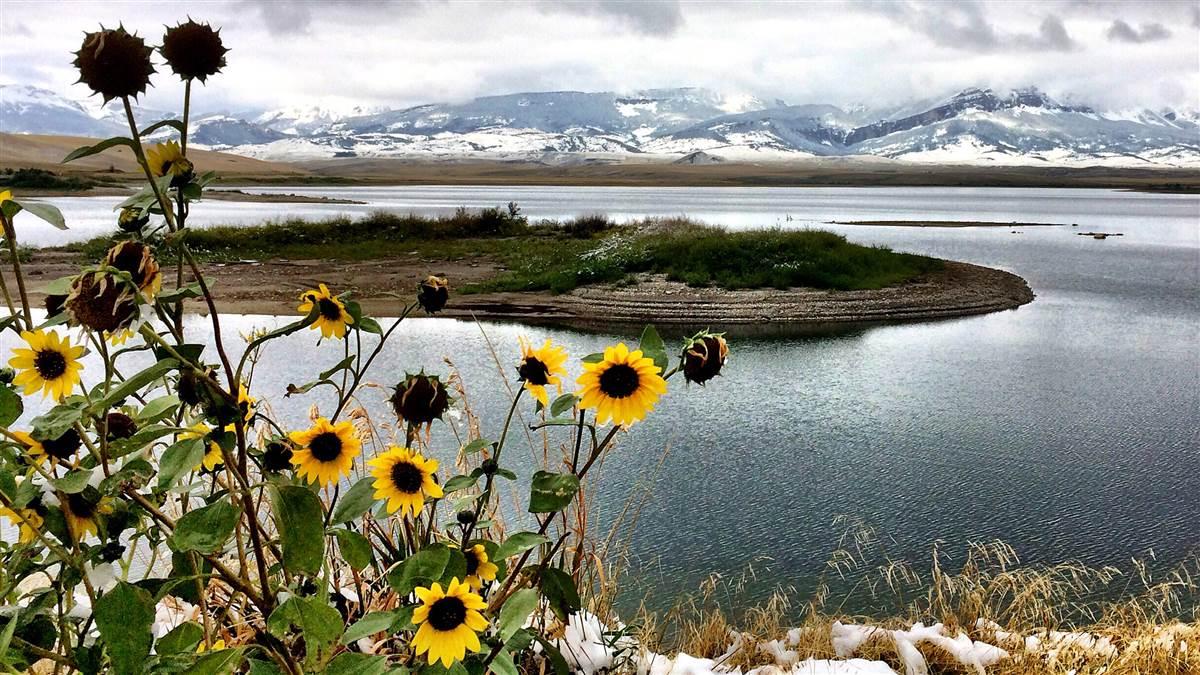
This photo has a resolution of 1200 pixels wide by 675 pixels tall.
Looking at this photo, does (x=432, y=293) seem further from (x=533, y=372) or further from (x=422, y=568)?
(x=422, y=568)

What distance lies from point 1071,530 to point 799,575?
2117 mm

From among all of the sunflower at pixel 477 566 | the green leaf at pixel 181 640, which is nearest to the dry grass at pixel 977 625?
the sunflower at pixel 477 566

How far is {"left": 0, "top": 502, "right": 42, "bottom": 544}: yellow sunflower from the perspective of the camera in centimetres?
124

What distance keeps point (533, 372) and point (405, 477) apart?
0.27 metres

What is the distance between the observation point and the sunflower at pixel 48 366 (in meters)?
1.24

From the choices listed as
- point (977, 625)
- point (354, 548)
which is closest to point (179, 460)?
point (354, 548)

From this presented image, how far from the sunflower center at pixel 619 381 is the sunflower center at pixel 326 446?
1.46ft

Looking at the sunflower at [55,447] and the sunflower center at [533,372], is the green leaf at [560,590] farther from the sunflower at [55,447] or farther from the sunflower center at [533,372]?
the sunflower at [55,447]

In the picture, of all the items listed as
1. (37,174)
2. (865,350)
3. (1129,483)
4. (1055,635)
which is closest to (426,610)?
(1055,635)

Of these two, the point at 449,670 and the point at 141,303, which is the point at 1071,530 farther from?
the point at 141,303

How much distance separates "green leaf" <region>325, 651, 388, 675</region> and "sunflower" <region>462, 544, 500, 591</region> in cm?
27

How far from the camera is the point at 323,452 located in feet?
4.73

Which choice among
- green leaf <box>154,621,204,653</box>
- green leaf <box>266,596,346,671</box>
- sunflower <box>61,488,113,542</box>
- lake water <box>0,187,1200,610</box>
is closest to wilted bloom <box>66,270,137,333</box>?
sunflower <box>61,488,113,542</box>

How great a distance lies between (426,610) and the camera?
131cm
